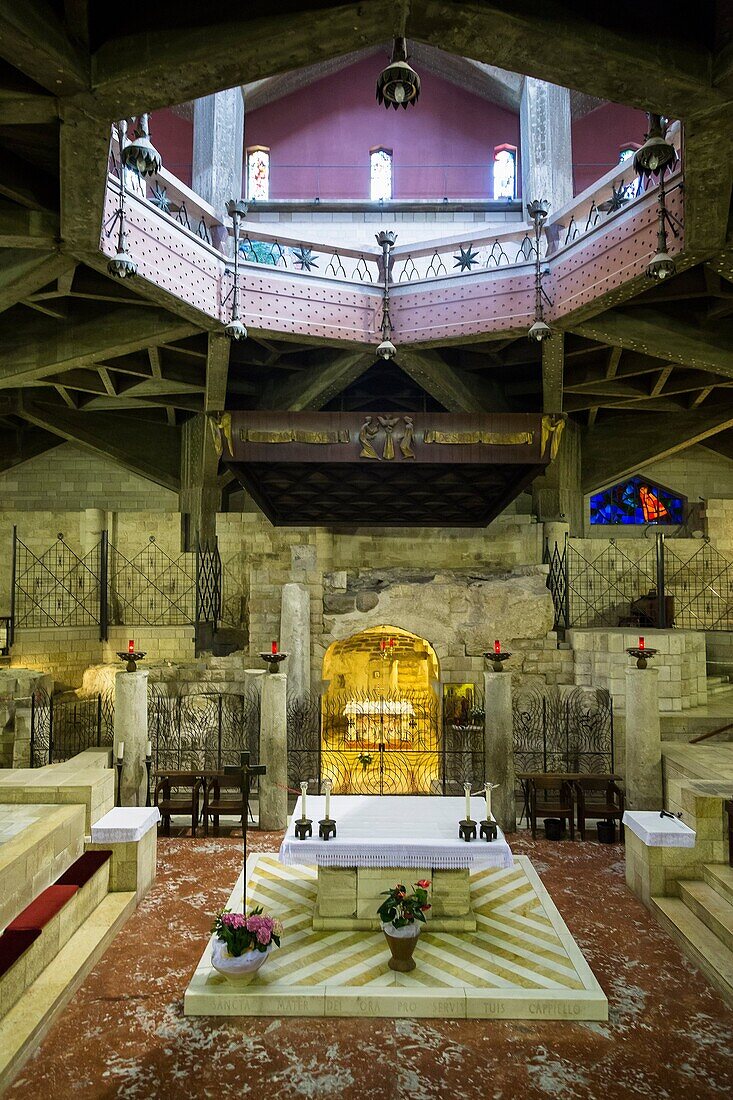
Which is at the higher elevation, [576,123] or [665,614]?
[576,123]

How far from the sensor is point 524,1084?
4691 mm

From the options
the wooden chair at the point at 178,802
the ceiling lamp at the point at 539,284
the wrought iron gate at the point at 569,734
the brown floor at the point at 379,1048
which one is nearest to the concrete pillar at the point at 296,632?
the wooden chair at the point at 178,802

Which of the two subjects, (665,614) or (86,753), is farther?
(665,614)

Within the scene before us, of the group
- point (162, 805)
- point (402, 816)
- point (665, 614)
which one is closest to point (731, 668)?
point (665, 614)

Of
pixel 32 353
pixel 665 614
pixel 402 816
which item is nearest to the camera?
pixel 402 816

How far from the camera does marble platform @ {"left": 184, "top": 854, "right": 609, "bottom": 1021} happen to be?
17.9 feet

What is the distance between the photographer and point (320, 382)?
1444cm

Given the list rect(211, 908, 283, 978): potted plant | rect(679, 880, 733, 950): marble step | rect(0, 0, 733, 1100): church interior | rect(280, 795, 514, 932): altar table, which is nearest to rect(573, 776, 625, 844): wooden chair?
rect(0, 0, 733, 1100): church interior

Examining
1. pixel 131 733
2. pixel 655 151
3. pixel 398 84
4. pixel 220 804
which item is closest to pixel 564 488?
pixel 655 151

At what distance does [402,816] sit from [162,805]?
3750 millimetres

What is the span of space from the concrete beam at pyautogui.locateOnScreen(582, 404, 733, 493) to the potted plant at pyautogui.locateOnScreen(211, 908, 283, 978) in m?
14.7

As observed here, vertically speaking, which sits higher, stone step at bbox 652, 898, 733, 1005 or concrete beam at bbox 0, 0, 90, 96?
concrete beam at bbox 0, 0, 90, 96

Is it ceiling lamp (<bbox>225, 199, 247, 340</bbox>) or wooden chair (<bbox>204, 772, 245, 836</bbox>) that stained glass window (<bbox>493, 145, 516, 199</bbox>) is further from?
wooden chair (<bbox>204, 772, 245, 836</bbox>)

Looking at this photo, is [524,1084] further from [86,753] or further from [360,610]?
[360,610]
